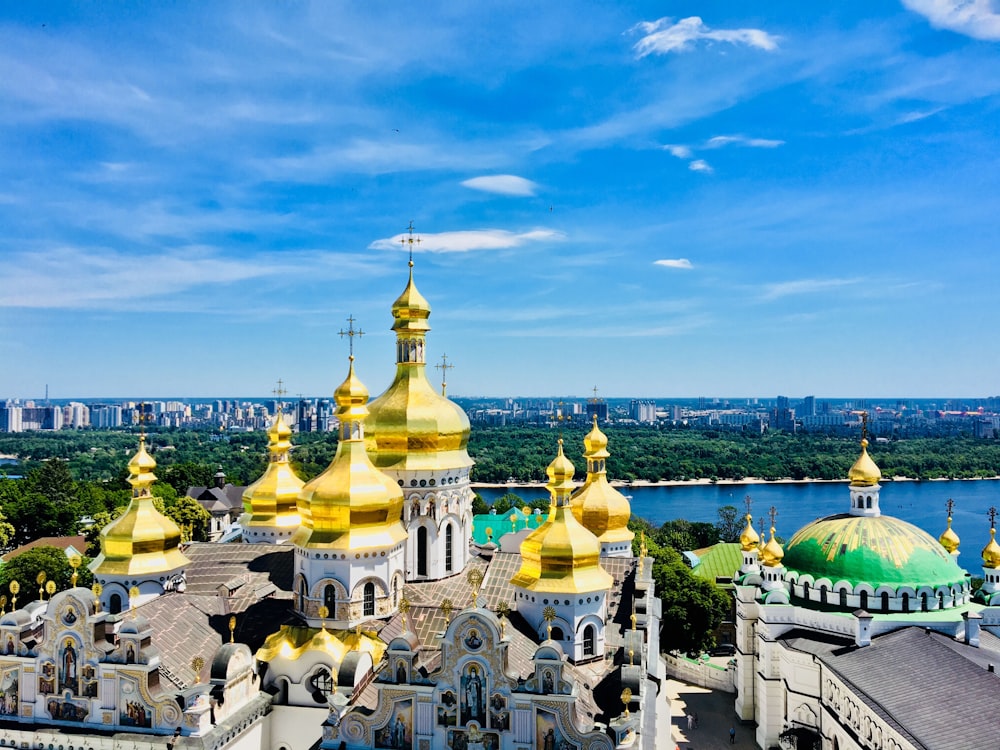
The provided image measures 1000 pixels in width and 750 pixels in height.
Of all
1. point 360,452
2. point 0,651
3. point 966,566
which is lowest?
point 966,566

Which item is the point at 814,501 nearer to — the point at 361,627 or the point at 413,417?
the point at 413,417

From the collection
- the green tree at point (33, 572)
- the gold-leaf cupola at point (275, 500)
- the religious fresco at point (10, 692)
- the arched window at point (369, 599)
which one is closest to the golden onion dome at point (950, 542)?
the arched window at point (369, 599)

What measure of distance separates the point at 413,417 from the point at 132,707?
7.85 meters

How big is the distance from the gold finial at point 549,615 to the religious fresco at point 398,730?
2.83 metres

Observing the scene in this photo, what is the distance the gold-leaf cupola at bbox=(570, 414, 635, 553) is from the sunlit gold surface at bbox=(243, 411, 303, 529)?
7773 millimetres

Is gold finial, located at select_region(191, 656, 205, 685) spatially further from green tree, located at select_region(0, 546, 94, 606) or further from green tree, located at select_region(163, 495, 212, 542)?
green tree, located at select_region(163, 495, 212, 542)

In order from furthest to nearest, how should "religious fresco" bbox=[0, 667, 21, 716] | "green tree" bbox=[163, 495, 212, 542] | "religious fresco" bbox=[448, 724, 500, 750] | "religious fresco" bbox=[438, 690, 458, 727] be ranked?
"green tree" bbox=[163, 495, 212, 542], "religious fresco" bbox=[0, 667, 21, 716], "religious fresco" bbox=[438, 690, 458, 727], "religious fresco" bbox=[448, 724, 500, 750]

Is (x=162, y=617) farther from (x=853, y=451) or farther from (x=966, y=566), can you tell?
(x=853, y=451)

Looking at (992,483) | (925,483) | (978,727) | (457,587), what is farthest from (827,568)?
(992,483)

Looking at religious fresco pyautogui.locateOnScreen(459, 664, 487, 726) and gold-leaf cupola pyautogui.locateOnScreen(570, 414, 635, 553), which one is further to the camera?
gold-leaf cupola pyautogui.locateOnScreen(570, 414, 635, 553)

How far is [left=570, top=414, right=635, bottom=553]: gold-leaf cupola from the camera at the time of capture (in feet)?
66.5

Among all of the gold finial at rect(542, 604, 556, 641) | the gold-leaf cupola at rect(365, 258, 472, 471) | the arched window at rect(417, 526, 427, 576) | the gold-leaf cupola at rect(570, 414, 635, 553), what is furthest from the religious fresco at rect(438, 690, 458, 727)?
the gold-leaf cupola at rect(570, 414, 635, 553)

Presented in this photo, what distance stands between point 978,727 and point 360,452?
38.2ft

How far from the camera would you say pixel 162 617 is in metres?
13.7
